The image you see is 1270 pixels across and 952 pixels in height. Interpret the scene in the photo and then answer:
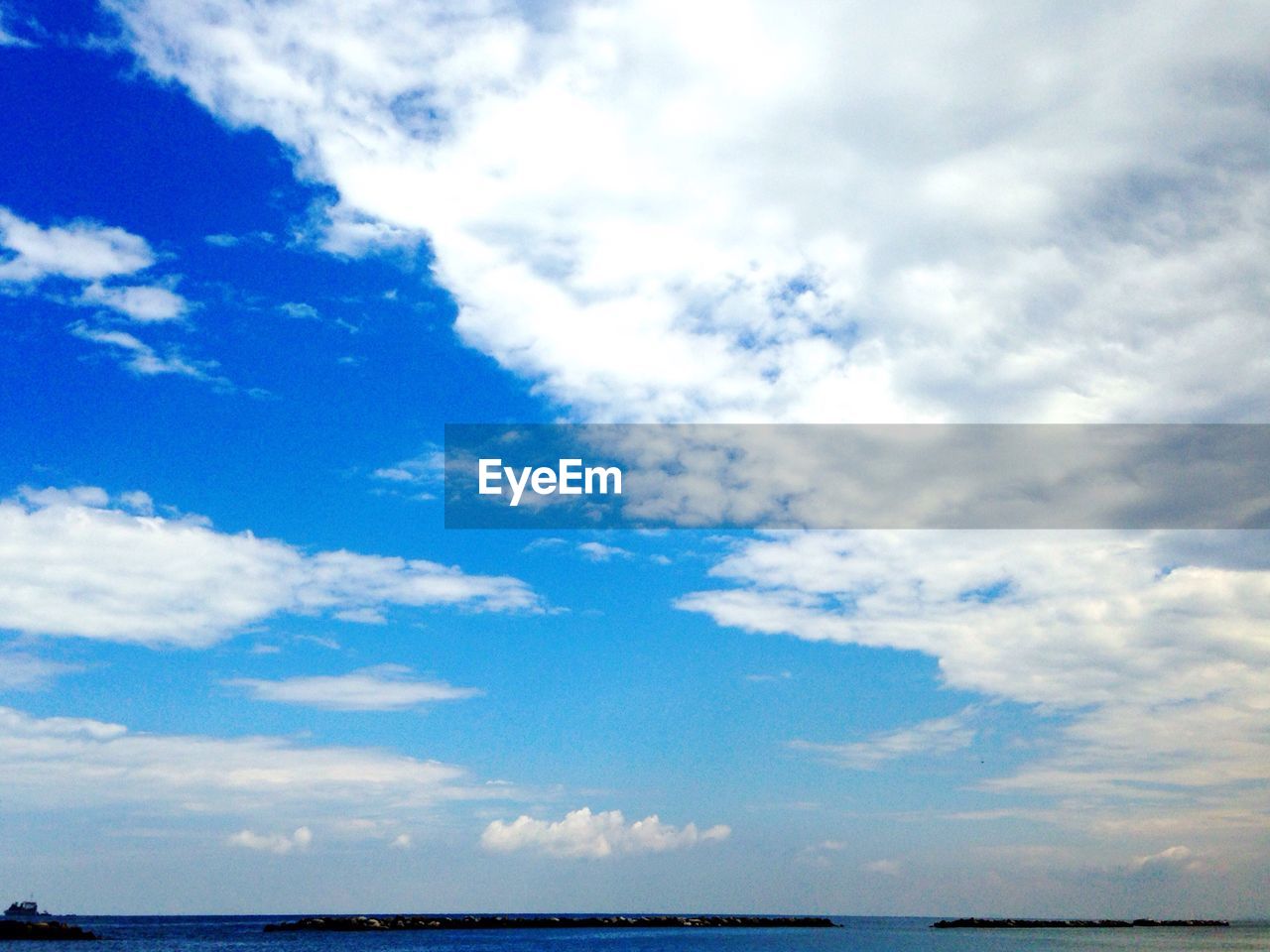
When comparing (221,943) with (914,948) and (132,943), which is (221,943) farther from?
(914,948)

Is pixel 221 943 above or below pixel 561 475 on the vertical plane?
below

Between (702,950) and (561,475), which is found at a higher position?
(561,475)

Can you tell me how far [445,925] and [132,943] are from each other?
65713mm

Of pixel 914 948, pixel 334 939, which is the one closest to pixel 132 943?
pixel 334 939

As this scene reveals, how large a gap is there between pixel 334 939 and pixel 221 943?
15579 millimetres

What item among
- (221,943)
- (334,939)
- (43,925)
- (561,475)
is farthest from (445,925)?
(561,475)

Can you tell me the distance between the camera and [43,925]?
447 feet

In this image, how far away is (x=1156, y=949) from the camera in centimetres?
12862

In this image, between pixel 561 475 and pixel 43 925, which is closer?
pixel 561 475

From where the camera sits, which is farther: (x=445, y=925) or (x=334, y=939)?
(x=445, y=925)

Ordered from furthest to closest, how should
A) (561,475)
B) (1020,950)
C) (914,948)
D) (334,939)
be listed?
(334,939) < (914,948) < (1020,950) < (561,475)

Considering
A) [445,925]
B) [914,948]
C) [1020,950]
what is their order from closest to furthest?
[1020,950], [914,948], [445,925]

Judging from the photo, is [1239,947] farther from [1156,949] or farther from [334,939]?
[334,939]

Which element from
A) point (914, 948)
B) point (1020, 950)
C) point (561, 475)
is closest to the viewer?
point (561, 475)
